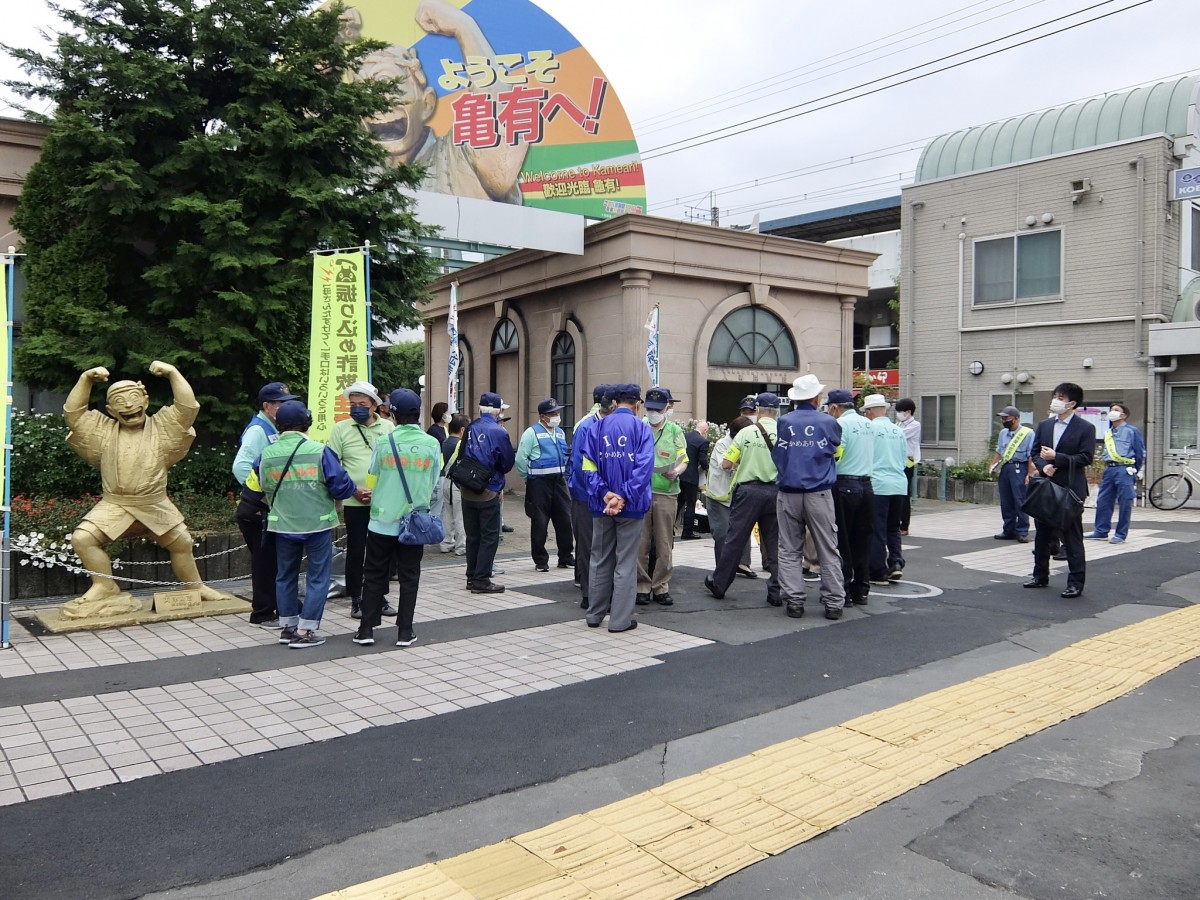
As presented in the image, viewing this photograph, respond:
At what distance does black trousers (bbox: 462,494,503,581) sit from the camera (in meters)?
8.88

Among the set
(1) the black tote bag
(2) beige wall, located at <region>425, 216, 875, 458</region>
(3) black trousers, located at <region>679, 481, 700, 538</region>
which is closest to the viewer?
(1) the black tote bag

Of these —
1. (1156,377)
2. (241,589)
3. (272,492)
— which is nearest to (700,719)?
(272,492)

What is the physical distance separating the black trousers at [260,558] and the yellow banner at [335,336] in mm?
1764

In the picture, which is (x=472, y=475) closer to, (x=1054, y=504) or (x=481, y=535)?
(x=481, y=535)

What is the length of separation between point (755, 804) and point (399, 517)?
355cm

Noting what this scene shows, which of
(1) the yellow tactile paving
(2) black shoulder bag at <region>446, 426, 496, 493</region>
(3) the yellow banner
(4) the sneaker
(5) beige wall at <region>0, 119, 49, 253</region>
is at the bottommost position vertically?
(1) the yellow tactile paving

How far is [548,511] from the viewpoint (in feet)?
33.2

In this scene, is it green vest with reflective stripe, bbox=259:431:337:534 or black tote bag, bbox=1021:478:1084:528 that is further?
black tote bag, bbox=1021:478:1084:528

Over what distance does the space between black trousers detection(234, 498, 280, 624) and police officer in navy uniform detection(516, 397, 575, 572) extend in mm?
2898

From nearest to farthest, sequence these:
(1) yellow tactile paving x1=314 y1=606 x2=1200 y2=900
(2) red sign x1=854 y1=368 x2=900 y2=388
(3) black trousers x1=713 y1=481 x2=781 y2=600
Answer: (1) yellow tactile paving x1=314 y1=606 x2=1200 y2=900
(3) black trousers x1=713 y1=481 x2=781 y2=600
(2) red sign x1=854 y1=368 x2=900 y2=388

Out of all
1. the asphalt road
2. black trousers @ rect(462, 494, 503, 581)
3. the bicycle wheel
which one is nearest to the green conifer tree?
black trousers @ rect(462, 494, 503, 581)

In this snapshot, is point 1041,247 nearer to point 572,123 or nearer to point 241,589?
point 572,123

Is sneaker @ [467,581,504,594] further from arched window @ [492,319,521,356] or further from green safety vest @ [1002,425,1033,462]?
arched window @ [492,319,521,356]

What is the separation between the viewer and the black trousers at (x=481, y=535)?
8.88m
